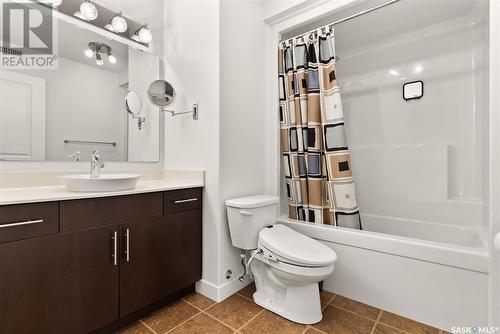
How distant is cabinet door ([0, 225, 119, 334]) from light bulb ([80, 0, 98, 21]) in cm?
141

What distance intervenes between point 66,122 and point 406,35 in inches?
115

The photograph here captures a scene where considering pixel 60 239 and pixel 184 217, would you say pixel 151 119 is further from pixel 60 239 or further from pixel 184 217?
pixel 60 239

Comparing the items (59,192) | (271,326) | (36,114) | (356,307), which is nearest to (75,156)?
(36,114)

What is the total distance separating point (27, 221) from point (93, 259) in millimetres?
338

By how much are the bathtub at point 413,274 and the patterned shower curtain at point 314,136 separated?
7.3 inches

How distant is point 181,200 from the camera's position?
1581 mm

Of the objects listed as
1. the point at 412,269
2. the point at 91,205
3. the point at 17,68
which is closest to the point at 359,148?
the point at 412,269

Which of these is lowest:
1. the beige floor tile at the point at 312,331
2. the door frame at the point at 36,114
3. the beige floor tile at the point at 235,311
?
the beige floor tile at the point at 312,331

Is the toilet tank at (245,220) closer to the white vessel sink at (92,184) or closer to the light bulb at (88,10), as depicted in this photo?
the white vessel sink at (92,184)

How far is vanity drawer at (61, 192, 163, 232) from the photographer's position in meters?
1.10

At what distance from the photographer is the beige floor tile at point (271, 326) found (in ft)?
4.35

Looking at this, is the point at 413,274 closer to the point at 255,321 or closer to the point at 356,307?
the point at 356,307

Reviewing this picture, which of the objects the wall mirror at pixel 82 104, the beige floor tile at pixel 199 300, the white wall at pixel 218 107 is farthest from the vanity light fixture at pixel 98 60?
the beige floor tile at pixel 199 300
